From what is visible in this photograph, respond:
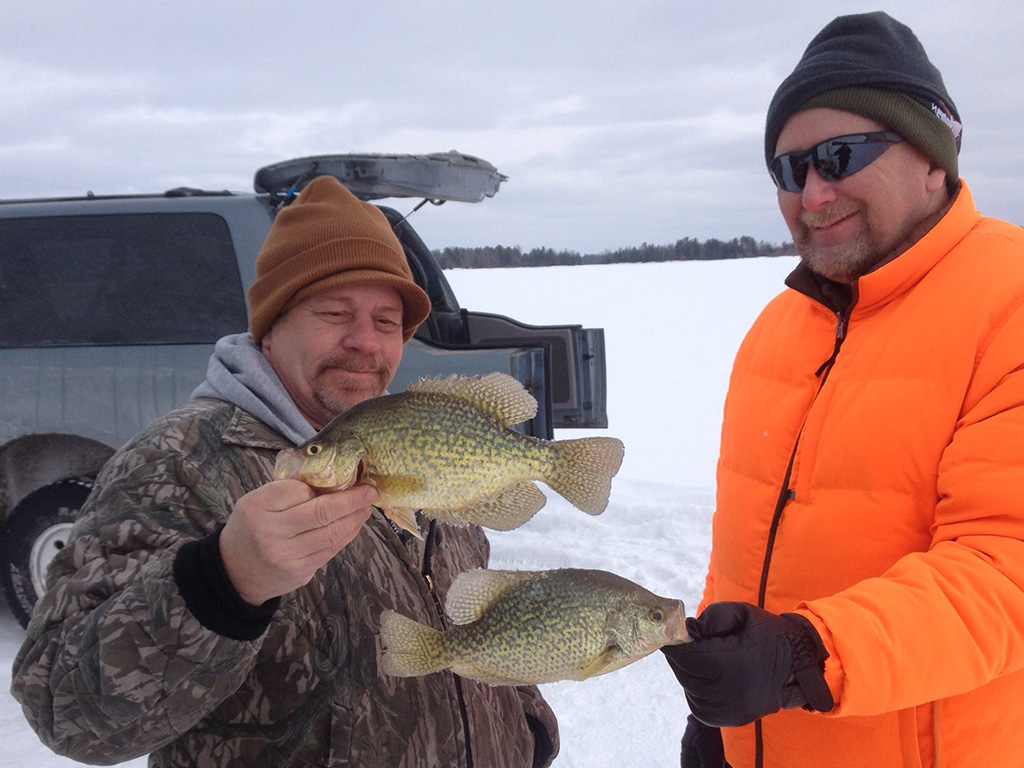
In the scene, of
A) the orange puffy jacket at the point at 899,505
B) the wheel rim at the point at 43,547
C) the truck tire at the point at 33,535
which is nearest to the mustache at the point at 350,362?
the orange puffy jacket at the point at 899,505

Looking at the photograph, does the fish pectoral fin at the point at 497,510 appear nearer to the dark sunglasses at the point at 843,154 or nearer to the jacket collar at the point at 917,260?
the jacket collar at the point at 917,260

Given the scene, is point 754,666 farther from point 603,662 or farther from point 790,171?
point 790,171

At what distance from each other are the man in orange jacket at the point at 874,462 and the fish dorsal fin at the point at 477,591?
0.38 meters

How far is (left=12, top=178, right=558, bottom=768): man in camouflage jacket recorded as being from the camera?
4.81ft

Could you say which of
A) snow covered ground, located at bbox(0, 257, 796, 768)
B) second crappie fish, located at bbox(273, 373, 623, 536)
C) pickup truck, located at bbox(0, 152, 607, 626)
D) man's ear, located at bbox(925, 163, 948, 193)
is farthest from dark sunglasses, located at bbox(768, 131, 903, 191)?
snow covered ground, located at bbox(0, 257, 796, 768)

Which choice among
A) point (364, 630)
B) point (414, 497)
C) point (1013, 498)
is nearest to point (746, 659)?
point (1013, 498)

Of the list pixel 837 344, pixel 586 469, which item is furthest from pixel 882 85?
pixel 586 469

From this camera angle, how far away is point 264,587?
146cm

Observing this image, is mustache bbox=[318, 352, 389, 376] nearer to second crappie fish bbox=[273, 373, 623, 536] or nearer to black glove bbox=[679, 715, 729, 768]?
second crappie fish bbox=[273, 373, 623, 536]

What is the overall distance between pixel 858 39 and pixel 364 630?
203 centimetres

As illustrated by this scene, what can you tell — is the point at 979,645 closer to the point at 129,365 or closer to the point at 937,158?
the point at 937,158

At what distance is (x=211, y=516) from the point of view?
174 centimetres

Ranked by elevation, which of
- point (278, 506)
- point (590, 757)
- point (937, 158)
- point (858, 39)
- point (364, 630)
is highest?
point (858, 39)

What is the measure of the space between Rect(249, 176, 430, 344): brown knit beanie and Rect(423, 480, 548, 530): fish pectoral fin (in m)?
0.71
